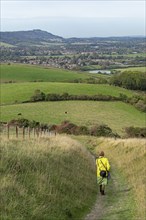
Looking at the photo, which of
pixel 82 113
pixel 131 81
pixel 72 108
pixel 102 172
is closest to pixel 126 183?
pixel 102 172

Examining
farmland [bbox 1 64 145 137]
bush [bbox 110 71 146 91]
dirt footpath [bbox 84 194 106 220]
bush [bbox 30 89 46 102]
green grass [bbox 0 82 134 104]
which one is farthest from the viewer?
bush [bbox 110 71 146 91]

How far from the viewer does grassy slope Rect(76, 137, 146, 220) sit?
1438 cm

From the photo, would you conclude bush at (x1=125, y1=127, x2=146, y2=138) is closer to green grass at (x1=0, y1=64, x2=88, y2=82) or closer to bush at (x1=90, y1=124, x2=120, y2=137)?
bush at (x1=90, y1=124, x2=120, y2=137)

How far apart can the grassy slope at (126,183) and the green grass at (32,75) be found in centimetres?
8294

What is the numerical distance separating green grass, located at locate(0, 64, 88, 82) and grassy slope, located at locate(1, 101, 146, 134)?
32.0 metres

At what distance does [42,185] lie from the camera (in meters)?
13.8

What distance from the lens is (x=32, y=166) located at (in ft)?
49.3

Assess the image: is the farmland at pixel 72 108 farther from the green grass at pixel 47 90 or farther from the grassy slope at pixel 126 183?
the grassy slope at pixel 126 183

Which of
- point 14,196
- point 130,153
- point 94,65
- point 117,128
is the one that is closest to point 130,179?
point 130,153

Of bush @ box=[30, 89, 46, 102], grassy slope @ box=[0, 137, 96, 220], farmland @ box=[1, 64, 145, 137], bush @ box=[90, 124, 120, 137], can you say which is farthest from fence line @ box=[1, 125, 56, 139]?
bush @ box=[30, 89, 46, 102]

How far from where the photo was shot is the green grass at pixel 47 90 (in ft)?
278

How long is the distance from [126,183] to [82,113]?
56.0 metres

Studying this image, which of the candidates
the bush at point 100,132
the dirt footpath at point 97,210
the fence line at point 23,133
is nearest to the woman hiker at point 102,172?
the dirt footpath at point 97,210

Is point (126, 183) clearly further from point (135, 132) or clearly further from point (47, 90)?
point (47, 90)
